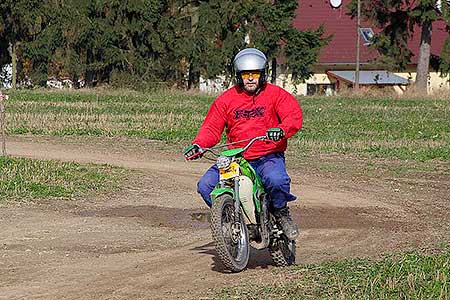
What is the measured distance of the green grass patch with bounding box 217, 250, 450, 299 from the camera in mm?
7441

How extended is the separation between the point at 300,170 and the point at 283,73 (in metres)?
34.5

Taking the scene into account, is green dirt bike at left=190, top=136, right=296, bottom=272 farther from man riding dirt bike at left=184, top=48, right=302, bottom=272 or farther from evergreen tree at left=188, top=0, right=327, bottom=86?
evergreen tree at left=188, top=0, right=327, bottom=86

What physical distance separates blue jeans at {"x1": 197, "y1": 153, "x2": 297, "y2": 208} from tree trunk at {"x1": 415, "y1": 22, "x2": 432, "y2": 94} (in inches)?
1618

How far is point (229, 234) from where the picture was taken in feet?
28.4

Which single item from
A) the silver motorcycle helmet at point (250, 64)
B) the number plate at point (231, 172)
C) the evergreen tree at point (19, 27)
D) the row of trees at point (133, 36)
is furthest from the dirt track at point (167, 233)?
the evergreen tree at point (19, 27)

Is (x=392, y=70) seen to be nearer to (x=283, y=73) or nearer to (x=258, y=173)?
(x=283, y=73)

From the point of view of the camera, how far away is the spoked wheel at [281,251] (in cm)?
915

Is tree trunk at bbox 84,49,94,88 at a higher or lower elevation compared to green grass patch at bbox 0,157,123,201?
higher

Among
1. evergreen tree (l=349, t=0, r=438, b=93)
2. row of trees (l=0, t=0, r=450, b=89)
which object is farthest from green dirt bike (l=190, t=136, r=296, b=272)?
evergreen tree (l=349, t=0, r=438, b=93)

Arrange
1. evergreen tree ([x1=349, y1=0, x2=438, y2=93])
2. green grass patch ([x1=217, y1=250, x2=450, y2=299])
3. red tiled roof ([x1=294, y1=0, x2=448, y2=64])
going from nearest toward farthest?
1. green grass patch ([x1=217, y1=250, x2=450, y2=299])
2. evergreen tree ([x1=349, y1=0, x2=438, y2=93])
3. red tiled roof ([x1=294, y1=0, x2=448, y2=64])

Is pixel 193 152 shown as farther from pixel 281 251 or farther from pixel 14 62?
pixel 14 62

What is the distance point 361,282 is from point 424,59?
143 ft

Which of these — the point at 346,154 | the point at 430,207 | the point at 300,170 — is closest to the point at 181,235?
the point at 430,207

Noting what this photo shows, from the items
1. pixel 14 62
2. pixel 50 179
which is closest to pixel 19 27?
pixel 14 62
